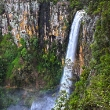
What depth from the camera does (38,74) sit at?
27.0m

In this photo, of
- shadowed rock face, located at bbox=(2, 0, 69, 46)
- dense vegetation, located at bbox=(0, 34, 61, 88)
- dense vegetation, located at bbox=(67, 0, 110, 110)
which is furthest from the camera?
dense vegetation, located at bbox=(0, 34, 61, 88)

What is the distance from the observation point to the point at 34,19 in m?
27.0

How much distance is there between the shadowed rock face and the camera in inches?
971

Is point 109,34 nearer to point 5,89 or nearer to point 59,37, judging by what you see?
point 59,37

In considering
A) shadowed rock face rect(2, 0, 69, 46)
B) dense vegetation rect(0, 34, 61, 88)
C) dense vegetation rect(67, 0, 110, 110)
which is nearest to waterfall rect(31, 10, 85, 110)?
dense vegetation rect(0, 34, 61, 88)

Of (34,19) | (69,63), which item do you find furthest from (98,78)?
(34,19)

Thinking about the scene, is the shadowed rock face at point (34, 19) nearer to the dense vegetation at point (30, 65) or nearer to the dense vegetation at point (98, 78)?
the dense vegetation at point (30, 65)

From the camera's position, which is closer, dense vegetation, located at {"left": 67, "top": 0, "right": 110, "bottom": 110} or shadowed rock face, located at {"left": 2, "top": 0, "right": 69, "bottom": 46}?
dense vegetation, located at {"left": 67, "top": 0, "right": 110, "bottom": 110}

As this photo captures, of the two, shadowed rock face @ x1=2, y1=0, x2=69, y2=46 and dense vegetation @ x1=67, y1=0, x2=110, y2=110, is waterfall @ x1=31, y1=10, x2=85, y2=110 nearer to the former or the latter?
shadowed rock face @ x1=2, y1=0, x2=69, y2=46

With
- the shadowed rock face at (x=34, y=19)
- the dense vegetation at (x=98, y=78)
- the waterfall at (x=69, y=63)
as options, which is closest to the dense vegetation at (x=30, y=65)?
the shadowed rock face at (x=34, y=19)

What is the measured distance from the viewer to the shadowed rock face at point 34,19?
24.7 m

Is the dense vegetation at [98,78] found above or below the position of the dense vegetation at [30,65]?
above

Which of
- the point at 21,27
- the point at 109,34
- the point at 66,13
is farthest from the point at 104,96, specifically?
the point at 21,27

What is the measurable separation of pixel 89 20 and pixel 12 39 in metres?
13.7
